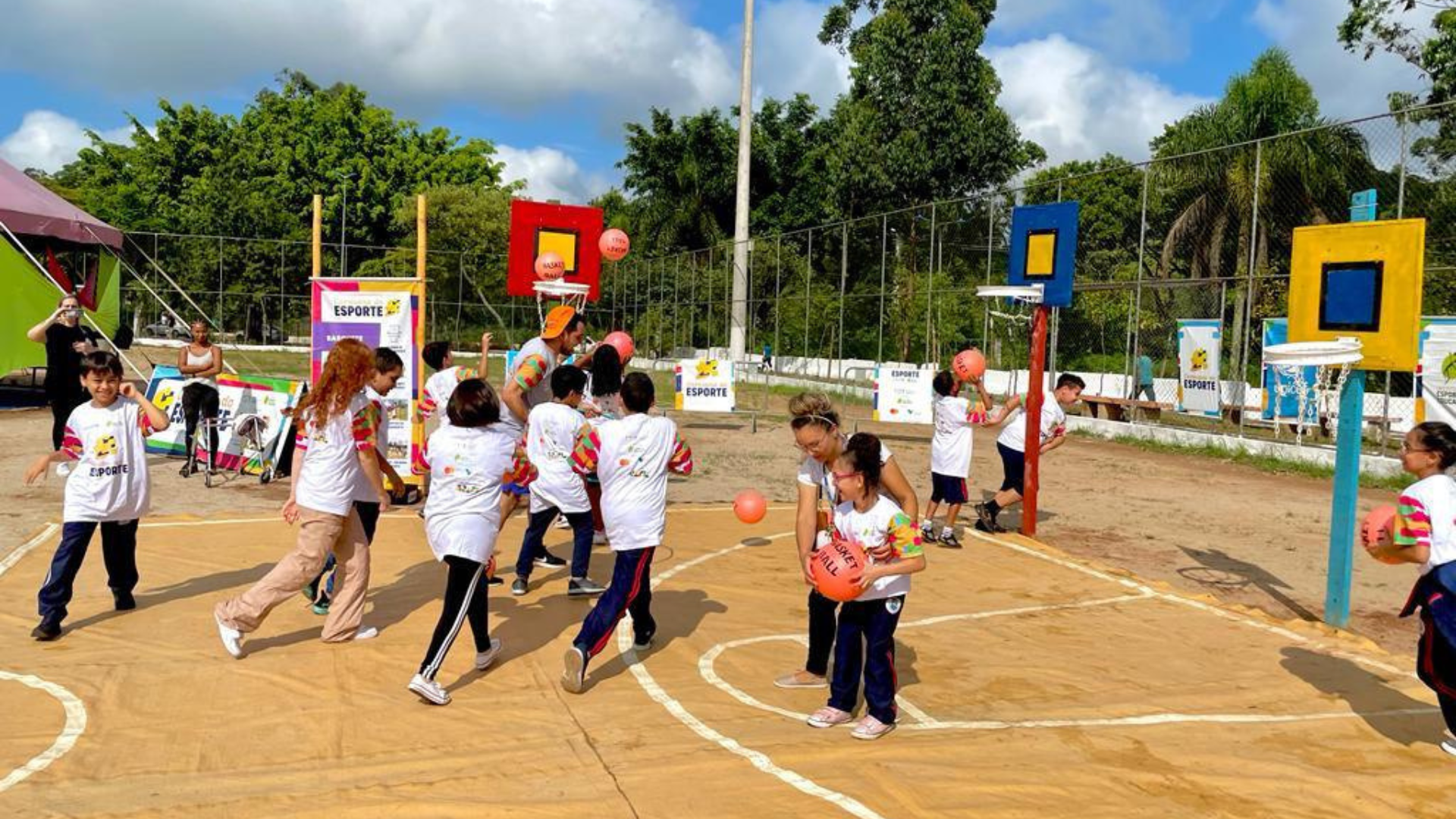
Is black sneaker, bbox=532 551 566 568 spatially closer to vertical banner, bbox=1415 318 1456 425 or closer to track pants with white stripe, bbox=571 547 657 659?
track pants with white stripe, bbox=571 547 657 659

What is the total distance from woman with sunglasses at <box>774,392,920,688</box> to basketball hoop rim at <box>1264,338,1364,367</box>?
3.66 m

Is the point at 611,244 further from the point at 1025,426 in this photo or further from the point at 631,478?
the point at 631,478

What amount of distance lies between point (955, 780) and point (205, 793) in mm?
3059

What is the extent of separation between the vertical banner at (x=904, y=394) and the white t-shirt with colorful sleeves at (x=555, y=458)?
11.5 m

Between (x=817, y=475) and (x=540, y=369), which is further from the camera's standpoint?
(x=540, y=369)

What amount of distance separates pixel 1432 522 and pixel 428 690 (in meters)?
4.78

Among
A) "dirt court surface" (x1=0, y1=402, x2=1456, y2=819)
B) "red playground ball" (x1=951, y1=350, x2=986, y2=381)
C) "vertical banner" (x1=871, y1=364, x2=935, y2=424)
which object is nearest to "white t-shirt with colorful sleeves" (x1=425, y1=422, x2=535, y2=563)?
"dirt court surface" (x1=0, y1=402, x2=1456, y2=819)

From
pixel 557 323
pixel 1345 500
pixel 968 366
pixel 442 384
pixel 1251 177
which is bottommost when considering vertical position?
pixel 1345 500

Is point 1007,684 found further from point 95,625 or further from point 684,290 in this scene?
point 684,290

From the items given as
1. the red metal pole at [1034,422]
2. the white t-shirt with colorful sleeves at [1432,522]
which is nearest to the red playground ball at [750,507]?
the white t-shirt with colorful sleeves at [1432,522]

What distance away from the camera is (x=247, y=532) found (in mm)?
9727

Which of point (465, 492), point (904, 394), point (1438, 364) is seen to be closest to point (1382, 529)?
point (465, 492)

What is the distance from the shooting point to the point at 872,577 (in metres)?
4.97

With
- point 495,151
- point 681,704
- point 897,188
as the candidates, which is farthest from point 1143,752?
point 495,151
